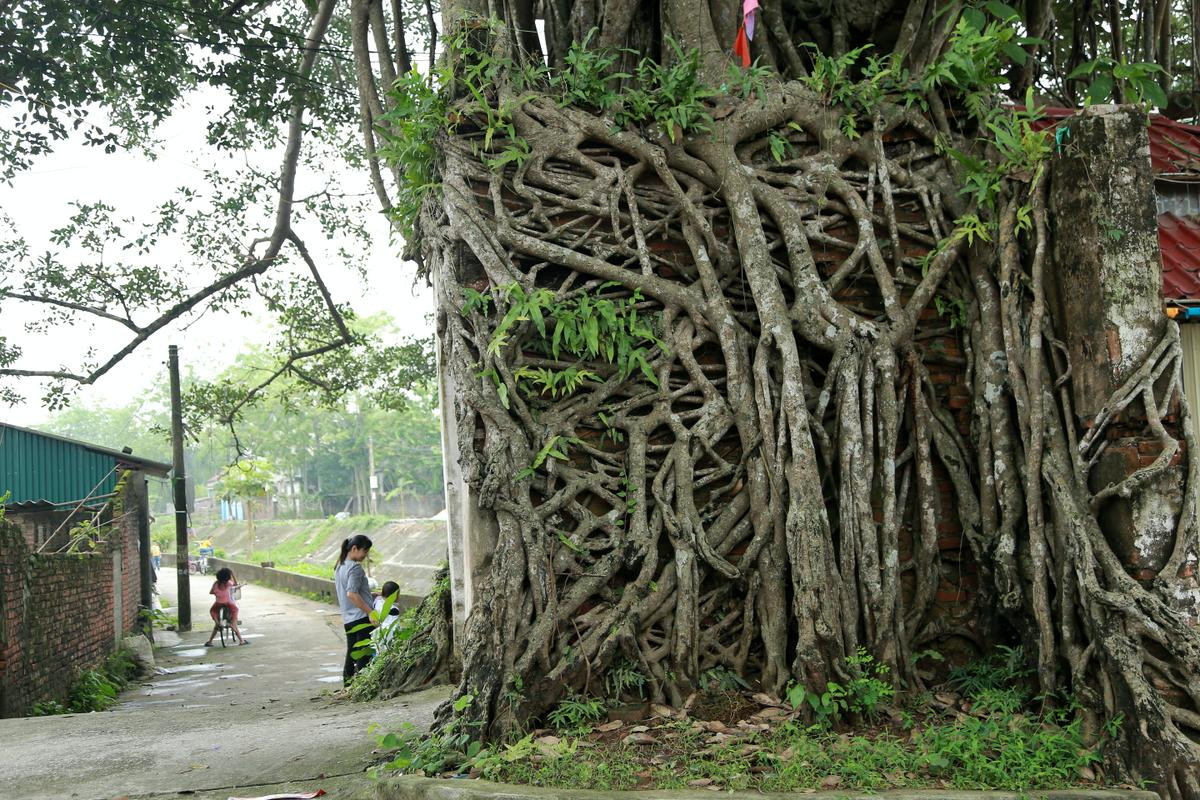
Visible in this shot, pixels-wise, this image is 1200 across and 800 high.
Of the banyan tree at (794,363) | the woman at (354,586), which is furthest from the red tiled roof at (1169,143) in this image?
the woman at (354,586)

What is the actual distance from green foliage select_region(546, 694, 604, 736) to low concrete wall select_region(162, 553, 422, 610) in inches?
447

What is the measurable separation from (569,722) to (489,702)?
16.1 inches

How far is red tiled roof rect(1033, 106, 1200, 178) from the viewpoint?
7.08m

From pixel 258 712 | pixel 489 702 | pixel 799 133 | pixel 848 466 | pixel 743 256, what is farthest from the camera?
pixel 258 712

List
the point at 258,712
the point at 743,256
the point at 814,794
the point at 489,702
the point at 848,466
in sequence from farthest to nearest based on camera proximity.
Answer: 1. the point at 258,712
2. the point at 743,256
3. the point at 848,466
4. the point at 489,702
5. the point at 814,794

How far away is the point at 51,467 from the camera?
14562 mm

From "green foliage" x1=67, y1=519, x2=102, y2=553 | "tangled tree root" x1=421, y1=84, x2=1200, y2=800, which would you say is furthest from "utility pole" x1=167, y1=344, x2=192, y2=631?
"tangled tree root" x1=421, y1=84, x2=1200, y2=800

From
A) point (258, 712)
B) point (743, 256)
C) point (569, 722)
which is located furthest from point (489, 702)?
point (258, 712)

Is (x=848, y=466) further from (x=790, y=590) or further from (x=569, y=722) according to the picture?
(x=569, y=722)

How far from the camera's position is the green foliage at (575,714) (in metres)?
4.96

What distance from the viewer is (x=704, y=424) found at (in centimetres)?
546

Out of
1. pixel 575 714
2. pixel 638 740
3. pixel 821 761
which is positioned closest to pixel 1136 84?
pixel 821 761

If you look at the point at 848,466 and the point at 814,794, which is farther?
the point at 848,466

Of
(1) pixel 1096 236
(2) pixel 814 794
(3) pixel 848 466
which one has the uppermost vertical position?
(1) pixel 1096 236
